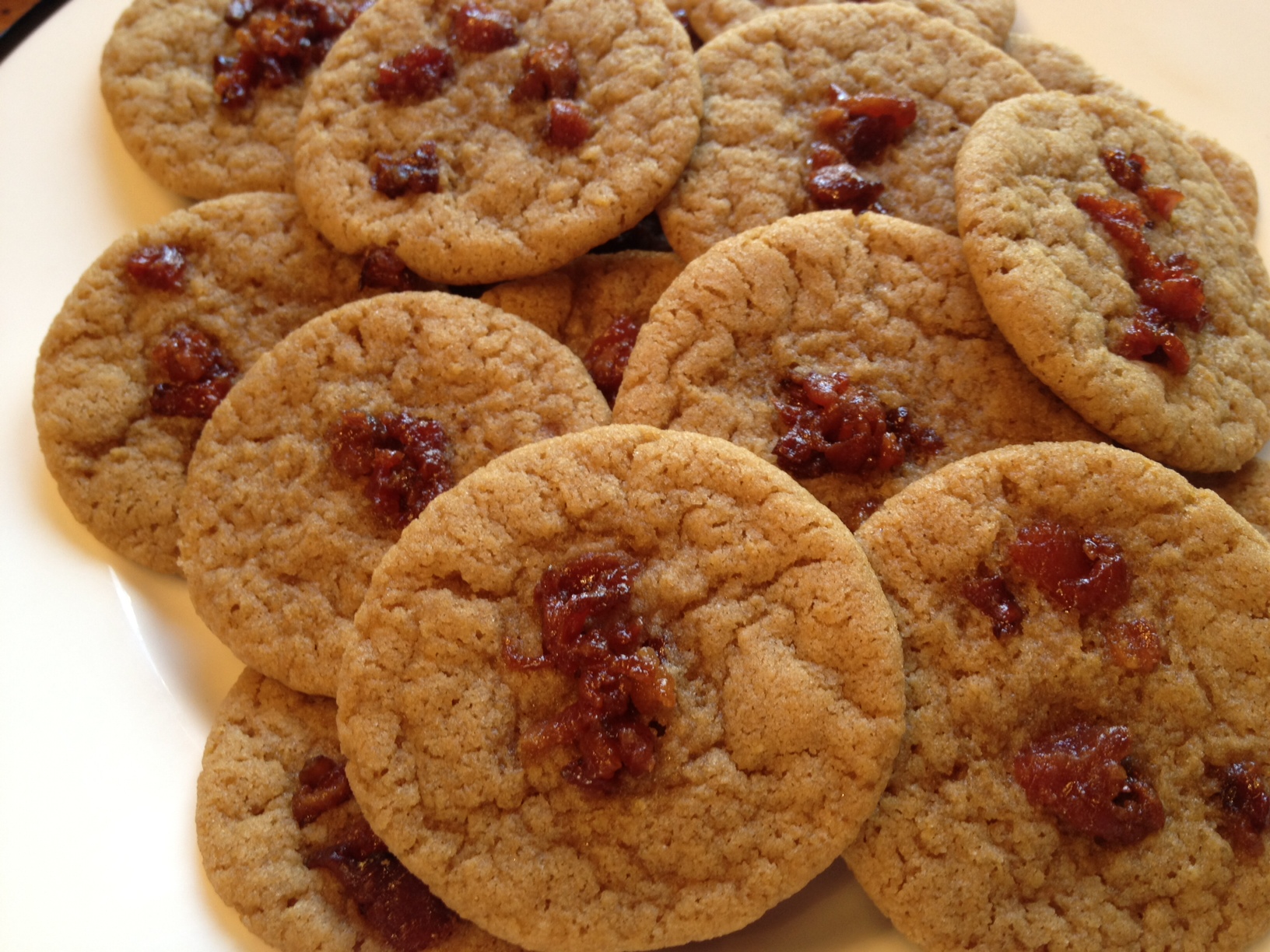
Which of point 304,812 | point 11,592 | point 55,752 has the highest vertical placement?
point 11,592

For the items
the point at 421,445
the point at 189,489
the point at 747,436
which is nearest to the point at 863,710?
the point at 747,436

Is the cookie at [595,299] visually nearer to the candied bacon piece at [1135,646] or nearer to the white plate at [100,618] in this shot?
the white plate at [100,618]

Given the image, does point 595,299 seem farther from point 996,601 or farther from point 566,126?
point 996,601

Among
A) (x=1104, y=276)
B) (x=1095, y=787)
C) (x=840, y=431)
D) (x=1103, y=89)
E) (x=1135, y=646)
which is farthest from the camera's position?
(x=1103, y=89)

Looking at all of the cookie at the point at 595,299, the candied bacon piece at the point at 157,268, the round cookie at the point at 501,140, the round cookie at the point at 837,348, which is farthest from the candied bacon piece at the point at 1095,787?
the candied bacon piece at the point at 157,268

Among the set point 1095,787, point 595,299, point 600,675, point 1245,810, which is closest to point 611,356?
point 595,299

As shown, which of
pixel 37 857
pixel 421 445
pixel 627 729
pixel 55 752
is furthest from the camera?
pixel 421 445

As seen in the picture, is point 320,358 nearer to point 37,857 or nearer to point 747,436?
point 747,436
